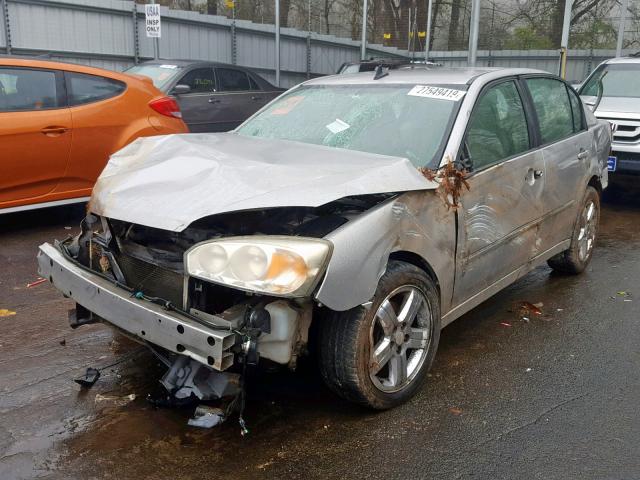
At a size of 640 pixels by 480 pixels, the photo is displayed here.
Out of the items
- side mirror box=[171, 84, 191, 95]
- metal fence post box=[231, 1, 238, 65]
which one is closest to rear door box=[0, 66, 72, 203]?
side mirror box=[171, 84, 191, 95]

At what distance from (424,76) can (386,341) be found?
1.93 metres

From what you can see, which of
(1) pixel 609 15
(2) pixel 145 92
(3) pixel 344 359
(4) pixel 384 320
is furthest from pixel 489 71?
(1) pixel 609 15

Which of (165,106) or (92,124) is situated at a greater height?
(165,106)

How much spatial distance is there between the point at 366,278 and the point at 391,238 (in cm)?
28

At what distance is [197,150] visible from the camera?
351 centimetres

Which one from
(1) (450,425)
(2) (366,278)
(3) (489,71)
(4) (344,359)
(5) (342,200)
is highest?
(3) (489,71)

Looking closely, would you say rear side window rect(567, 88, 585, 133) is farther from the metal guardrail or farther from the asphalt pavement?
the metal guardrail

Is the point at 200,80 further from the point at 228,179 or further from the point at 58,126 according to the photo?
the point at 228,179

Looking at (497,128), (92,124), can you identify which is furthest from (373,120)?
(92,124)

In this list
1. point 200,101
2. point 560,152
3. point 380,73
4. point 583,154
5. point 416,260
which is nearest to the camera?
point 416,260

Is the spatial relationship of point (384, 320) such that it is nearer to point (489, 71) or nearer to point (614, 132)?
point (489, 71)

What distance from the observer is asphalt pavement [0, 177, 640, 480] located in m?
2.74

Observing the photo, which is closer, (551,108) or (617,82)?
(551,108)

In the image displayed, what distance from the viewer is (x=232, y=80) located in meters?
10.7
